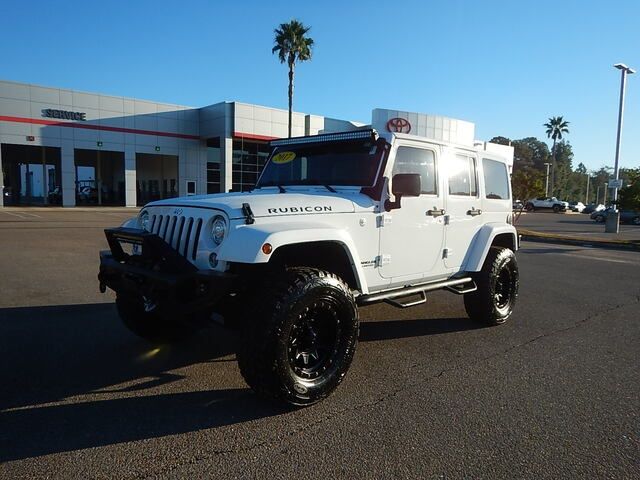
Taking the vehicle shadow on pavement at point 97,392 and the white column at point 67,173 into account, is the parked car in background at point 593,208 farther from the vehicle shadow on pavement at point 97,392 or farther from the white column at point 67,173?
the vehicle shadow on pavement at point 97,392

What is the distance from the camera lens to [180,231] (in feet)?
11.9

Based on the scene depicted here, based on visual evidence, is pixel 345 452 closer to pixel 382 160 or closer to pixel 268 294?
pixel 268 294

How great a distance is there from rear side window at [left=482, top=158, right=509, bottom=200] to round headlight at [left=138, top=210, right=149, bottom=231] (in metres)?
3.86

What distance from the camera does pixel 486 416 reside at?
3.26 meters

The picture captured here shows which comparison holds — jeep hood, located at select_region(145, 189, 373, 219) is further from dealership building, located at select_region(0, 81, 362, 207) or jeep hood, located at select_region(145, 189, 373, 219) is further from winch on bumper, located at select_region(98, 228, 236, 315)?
dealership building, located at select_region(0, 81, 362, 207)

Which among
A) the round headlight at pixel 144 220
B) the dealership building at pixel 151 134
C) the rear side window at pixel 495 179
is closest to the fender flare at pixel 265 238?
the round headlight at pixel 144 220

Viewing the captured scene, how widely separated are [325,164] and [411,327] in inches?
88.3

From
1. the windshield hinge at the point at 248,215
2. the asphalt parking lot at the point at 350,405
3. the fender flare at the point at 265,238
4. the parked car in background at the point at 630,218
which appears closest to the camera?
the asphalt parking lot at the point at 350,405

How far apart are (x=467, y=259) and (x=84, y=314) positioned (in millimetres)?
4661

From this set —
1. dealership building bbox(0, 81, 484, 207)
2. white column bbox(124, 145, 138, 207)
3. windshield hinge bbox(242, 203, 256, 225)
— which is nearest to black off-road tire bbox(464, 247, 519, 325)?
windshield hinge bbox(242, 203, 256, 225)

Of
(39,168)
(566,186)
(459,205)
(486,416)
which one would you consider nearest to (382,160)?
(459,205)

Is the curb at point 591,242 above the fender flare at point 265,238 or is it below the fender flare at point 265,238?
below

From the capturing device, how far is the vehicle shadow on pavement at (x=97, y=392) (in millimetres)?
2934

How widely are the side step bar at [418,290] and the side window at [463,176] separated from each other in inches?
38.6
